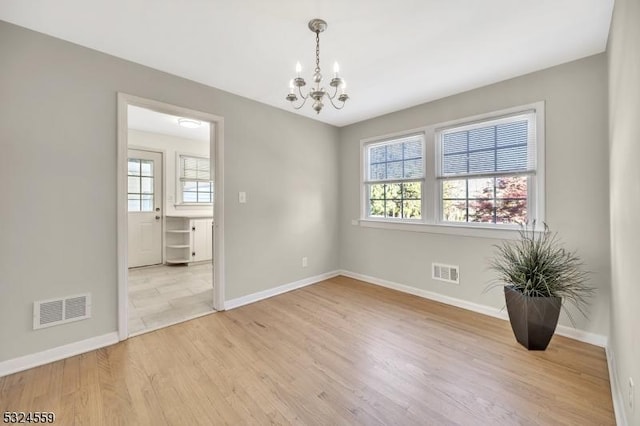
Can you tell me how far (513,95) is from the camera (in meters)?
2.74

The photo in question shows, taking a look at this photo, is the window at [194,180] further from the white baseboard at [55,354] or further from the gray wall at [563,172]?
the gray wall at [563,172]

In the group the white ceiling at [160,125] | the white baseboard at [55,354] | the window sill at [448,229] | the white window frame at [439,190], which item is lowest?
the white baseboard at [55,354]

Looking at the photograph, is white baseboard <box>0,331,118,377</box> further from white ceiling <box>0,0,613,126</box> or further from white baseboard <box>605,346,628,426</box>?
white baseboard <box>605,346,628,426</box>

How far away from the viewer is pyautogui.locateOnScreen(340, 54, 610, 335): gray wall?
2281 mm

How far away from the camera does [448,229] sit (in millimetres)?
3236

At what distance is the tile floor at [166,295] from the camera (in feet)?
9.26

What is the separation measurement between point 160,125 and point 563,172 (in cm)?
561

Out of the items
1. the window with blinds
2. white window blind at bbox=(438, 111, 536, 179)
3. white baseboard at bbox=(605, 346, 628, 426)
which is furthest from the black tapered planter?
white window blind at bbox=(438, 111, 536, 179)

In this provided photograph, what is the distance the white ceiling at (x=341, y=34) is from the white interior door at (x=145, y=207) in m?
3.18

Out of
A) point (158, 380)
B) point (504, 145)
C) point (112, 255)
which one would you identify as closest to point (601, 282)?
point (504, 145)

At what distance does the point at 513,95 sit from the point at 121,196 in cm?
390

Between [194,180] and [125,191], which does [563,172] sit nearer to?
[125,191]

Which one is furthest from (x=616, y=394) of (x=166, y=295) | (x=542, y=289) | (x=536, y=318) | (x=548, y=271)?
(x=166, y=295)

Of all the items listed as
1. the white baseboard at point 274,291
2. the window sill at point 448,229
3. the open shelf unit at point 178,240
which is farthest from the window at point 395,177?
the open shelf unit at point 178,240
